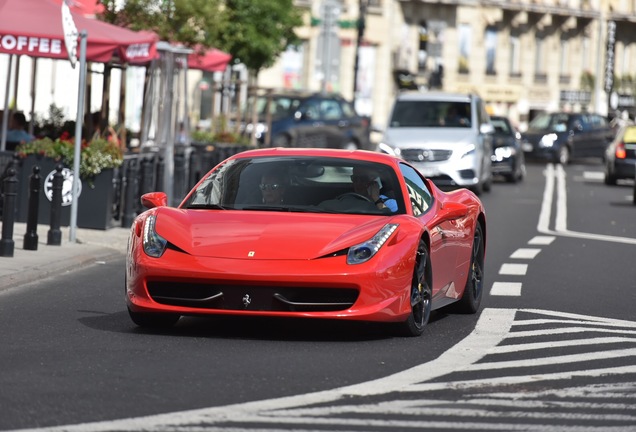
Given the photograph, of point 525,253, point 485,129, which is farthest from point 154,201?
point 485,129

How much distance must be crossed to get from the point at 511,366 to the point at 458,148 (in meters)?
22.2

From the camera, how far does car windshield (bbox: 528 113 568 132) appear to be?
55.8m

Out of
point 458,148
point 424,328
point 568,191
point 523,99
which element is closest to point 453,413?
point 424,328

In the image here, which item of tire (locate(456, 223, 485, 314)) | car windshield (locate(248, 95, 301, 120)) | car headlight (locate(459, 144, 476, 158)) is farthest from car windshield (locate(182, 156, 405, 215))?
car windshield (locate(248, 95, 301, 120))

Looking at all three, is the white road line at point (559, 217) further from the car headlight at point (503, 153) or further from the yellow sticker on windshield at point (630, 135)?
the yellow sticker on windshield at point (630, 135)

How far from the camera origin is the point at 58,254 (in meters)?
16.4

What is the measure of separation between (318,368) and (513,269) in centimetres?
792

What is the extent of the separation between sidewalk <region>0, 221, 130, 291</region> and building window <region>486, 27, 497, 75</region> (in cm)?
6924

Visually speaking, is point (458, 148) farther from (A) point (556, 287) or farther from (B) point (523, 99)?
(B) point (523, 99)

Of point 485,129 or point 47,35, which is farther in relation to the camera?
point 485,129

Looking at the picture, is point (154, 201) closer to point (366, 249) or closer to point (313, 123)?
point (366, 249)

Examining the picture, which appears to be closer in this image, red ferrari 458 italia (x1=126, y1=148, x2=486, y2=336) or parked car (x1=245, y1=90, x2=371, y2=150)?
red ferrari 458 italia (x1=126, y1=148, x2=486, y2=336)

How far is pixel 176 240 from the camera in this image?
10.3 metres

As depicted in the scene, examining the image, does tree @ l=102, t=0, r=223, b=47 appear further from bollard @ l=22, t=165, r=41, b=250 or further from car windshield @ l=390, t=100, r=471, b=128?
bollard @ l=22, t=165, r=41, b=250
